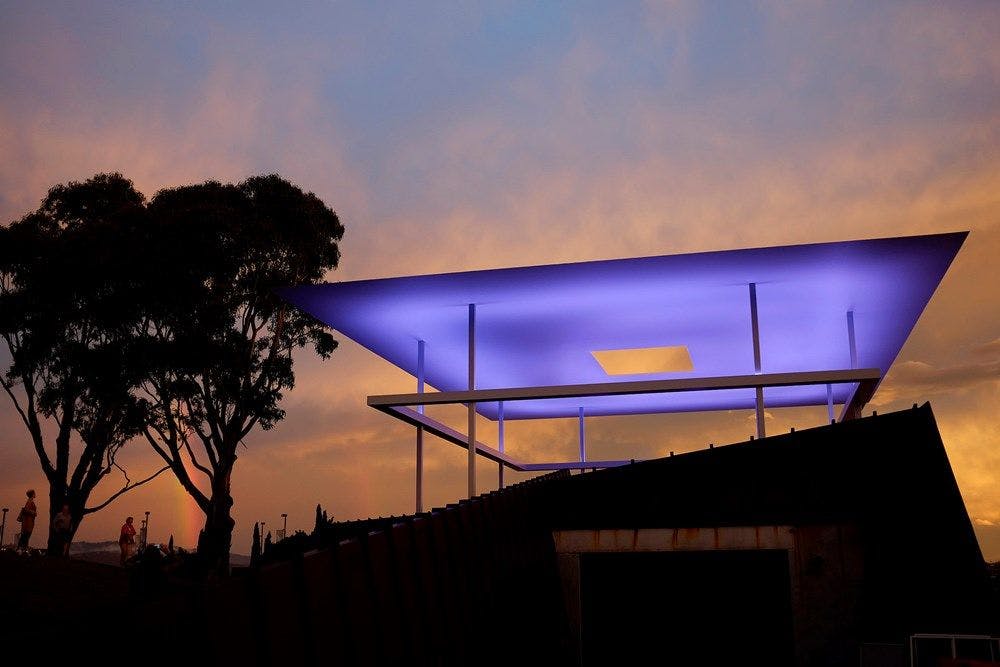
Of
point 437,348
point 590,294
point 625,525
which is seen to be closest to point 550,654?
point 625,525

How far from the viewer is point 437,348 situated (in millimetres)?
18812

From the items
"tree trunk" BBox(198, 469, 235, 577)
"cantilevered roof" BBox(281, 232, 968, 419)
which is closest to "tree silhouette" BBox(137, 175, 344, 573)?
"tree trunk" BBox(198, 469, 235, 577)

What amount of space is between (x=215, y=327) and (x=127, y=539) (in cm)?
642

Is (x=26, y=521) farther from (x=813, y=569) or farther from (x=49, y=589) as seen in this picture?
(x=813, y=569)

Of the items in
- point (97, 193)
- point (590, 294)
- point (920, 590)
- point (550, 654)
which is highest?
point (97, 193)

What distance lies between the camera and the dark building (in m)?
9.45

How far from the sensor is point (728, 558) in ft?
43.0

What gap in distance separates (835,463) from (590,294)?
14.9 feet

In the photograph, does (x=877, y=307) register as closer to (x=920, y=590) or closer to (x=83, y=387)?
(x=920, y=590)

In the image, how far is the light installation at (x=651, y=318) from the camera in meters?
13.2

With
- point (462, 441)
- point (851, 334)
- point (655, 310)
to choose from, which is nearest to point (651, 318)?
point (655, 310)

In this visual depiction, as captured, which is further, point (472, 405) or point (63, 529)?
point (63, 529)

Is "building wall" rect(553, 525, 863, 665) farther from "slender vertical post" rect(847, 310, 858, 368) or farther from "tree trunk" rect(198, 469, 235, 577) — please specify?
"tree trunk" rect(198, 469, 235, 577)

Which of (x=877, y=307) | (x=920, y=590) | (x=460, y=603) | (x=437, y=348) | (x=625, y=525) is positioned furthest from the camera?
(x=437, y=348)
